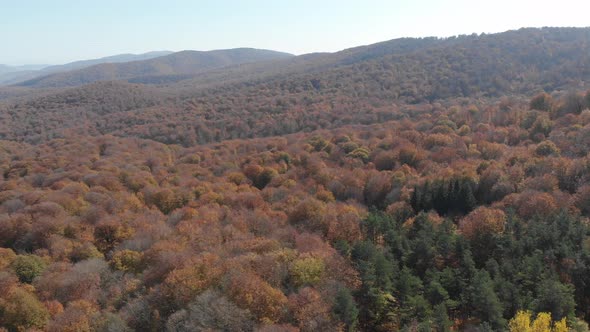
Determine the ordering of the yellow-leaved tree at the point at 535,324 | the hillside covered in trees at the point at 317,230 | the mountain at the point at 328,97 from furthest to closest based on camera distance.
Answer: the mountain at the point at 328,97
the hillside covered in trees at the point at 317,230
the yellow-leaved tree at the point at 535,324

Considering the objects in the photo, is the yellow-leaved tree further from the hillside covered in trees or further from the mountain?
the mountain

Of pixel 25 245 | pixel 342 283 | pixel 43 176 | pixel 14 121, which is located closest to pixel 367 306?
pixel 342 283

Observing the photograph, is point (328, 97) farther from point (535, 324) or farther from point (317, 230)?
point (535, 324)

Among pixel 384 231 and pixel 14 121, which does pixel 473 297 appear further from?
pixel 14 121

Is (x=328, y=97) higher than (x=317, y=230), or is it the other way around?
(x=328, y=97)

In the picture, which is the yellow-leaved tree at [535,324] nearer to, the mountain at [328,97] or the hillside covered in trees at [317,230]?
the hillside covered in trees at [317,230]

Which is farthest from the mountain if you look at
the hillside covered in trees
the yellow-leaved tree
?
the yellow-leaved tree

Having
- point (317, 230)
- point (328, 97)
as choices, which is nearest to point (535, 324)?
point (317, 230)

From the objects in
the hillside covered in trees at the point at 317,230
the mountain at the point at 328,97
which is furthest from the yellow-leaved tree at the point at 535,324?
the mountain at the point at 328,97
